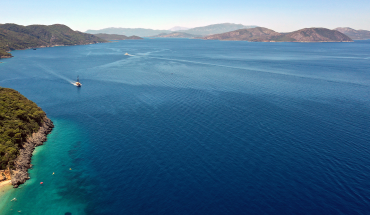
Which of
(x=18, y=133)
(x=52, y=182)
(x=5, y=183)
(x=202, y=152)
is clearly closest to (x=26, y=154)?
(x=18, y=133)

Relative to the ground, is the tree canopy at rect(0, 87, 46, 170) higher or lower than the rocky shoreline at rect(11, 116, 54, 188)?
higher

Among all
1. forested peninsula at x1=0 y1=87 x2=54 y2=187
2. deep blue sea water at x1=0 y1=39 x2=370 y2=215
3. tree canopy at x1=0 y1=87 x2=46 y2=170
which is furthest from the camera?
tree canopy at x1=0 y1=87 x2=46 y2=170

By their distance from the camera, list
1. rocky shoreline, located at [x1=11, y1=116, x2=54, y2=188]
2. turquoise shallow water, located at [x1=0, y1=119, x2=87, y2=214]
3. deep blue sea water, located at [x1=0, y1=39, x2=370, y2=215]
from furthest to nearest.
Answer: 1. rocky shoreline, located at [x1=11, y1=116, x2=54, y2=188]
2. deep blue sea water, located at [x1=0, y1=39, x2=370, y2=215]
3. turquoise shallow water, located at [x1=0, y1=119, x2=87, y2=214]

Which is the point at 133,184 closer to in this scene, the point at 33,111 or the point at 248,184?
the point at 248,184

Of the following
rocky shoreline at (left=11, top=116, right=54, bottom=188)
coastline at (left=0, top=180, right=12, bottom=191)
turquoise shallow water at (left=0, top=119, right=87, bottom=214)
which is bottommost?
turquoise shallow water at (left=0, top=119, right=87, bottom=214)

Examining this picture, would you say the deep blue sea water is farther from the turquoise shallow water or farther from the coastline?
the coastline

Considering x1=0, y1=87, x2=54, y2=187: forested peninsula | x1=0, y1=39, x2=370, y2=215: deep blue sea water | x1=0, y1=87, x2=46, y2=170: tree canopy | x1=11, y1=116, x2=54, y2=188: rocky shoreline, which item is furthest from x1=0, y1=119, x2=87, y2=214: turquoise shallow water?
x1=0, y1=87, x2=46, y2=170: tree canopy

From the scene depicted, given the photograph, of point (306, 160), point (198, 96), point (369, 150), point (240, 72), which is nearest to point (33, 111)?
point (198, 96)
